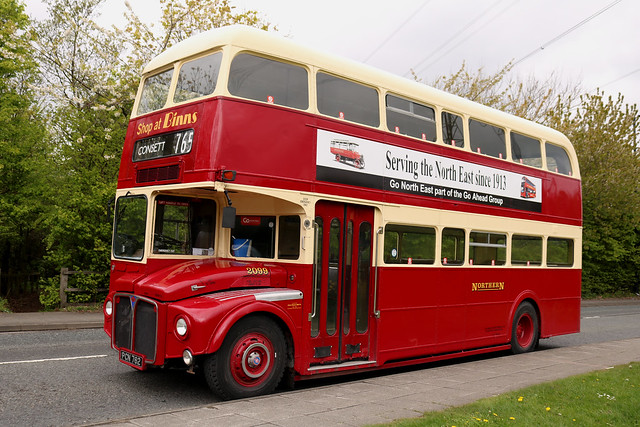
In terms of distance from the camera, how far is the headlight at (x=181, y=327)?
6.66 m

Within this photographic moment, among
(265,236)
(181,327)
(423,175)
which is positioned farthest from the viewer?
(423,175)

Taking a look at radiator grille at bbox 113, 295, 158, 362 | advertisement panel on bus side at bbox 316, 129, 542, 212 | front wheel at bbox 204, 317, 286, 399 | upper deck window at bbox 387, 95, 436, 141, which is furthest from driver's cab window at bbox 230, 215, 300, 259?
upper deck window at bbox 387, 95, 436, 141

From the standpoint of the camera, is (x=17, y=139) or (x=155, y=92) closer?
(x=155, y=92)

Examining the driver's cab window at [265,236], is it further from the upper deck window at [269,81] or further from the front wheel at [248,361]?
the upper deck window at [269,81]

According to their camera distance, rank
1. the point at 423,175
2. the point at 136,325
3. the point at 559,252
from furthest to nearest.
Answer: the point at 559,252
the point at 423,175
the point at 136,325

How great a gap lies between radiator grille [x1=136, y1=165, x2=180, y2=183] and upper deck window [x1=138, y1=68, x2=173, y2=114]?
0.92 meters

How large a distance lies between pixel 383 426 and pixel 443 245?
5.09 m

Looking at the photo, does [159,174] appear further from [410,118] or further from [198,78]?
[410,118]

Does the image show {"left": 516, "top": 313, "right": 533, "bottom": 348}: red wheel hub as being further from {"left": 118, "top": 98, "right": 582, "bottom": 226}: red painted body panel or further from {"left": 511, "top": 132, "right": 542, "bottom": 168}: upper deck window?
{"left": 118, "top": 98, "right": 582, "bottom": 226}: red painted body panel

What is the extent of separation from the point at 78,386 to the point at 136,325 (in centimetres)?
121

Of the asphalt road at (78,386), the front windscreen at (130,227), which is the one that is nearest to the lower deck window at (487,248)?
the asphalt road at (78,386)

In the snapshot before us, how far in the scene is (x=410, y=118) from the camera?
9.55 metres

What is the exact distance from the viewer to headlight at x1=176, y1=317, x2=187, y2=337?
21.9ft

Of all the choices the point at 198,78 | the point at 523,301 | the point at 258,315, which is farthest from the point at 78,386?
the point at 523,301
